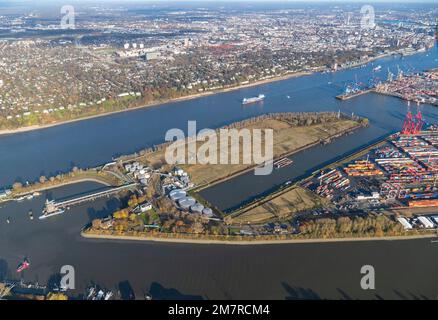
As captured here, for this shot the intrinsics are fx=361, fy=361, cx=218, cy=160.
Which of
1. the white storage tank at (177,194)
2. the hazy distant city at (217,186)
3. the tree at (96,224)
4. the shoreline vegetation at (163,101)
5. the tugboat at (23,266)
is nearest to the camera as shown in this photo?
the hazy distant city at (217,186)

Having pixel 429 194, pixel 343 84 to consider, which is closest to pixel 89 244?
pixel 429 194

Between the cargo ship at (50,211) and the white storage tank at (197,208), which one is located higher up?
the white storage tank at (197,208)

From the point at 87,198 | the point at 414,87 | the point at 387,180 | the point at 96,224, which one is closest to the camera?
the point at 96,224

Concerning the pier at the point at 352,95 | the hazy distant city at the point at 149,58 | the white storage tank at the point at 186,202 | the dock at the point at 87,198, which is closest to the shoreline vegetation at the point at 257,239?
the white storage tank at the point at 186,202

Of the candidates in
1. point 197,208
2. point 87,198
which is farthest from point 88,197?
point 197,208

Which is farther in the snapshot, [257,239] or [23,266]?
[257,239]

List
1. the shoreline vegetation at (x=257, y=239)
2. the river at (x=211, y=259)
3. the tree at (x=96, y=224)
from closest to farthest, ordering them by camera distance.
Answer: the river at (x=211, y=259) < the shoreline vegetation at (x=257, y=239) < the tree at (x=96, y=224)

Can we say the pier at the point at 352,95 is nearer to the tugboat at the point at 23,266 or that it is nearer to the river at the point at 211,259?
the river at the point at 211,259

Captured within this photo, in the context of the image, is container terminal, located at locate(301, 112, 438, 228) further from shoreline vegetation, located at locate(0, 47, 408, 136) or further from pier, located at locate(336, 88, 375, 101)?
shoreline vegetation, located at locate(0, 47, 408, 136)

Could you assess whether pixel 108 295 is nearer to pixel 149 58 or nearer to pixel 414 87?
pixel 414 87

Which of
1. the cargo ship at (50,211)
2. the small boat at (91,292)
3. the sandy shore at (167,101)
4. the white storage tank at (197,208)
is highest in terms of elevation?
the sandy shore at (167,101)
